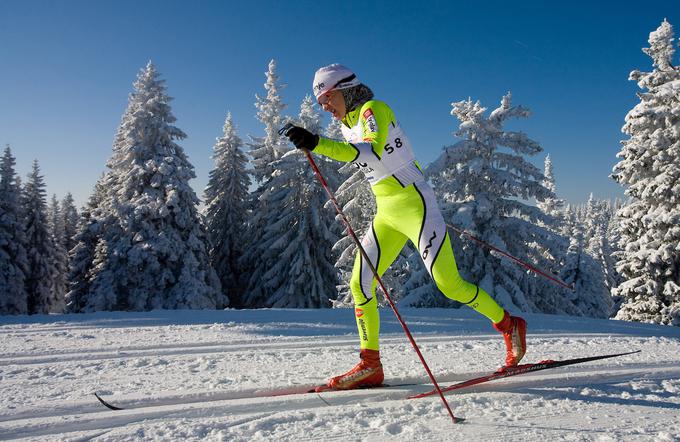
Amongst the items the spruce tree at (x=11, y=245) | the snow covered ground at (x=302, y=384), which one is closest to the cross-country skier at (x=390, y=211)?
the snow covered ground at (x=302, y=384)

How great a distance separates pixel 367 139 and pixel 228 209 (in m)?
27.6

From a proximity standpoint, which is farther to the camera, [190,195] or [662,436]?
[190,195]

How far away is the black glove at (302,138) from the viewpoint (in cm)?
294

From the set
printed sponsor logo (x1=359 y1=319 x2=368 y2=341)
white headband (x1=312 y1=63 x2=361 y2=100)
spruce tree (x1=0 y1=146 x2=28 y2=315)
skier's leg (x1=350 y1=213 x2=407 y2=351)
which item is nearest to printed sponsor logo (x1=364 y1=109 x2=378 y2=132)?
white headband (x1=312 y1=63 x2=361 y2=100)

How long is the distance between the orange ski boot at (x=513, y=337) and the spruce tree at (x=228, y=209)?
2591cm

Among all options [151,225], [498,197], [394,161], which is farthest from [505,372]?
[151,225]

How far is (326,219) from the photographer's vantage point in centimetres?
2545

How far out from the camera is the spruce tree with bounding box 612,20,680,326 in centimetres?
1365

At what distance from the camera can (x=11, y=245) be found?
83.5 ft

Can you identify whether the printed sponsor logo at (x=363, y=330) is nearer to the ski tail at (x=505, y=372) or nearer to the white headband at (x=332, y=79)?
the ski tail at (x=505, y=372)

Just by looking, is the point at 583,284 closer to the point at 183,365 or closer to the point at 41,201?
the point at 183,365

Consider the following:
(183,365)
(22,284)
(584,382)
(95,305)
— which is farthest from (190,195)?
(584,382)

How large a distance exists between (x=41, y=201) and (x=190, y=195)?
17947 millimetres

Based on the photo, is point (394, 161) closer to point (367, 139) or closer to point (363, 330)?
point (367, 139)
